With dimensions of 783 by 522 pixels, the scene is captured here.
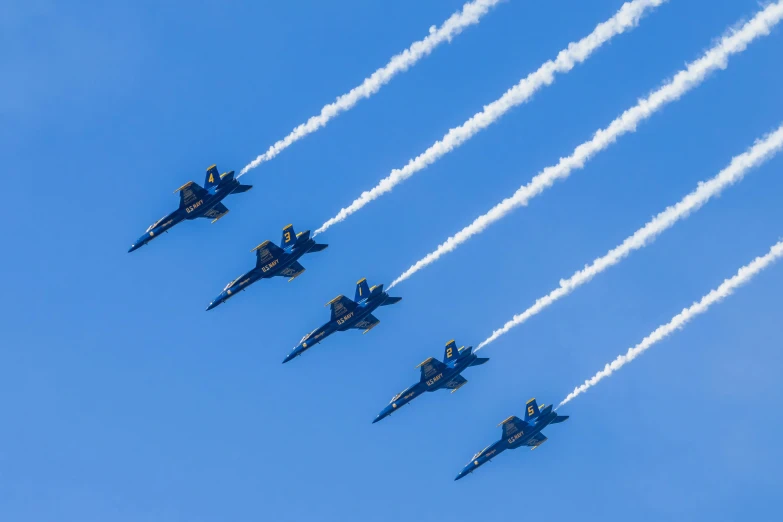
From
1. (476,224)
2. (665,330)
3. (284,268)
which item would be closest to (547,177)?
(476,224)

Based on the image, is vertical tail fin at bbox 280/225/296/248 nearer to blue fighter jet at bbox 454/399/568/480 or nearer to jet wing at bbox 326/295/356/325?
jet wing at bbox 326/295/356/325

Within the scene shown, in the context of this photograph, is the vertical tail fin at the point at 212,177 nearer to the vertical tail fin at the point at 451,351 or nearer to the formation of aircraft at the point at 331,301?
the formation of aircraft at the point at 331,301


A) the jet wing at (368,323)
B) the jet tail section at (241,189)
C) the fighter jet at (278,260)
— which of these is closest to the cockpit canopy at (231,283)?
the fighter jet at (278,260)

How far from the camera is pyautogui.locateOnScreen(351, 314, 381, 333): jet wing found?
255ft

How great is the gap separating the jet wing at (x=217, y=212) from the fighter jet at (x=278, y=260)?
13.8 feet

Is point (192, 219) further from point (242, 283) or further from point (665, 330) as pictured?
point (665, 330)

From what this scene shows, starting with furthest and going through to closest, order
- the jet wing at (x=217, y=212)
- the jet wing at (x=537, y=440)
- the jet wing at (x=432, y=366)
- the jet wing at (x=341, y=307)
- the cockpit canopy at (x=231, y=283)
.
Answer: the jet wing at (x=537, y=440), the jet wing at (x=432, y=366), the jet wing at (x=217, y=212), the cockpit canopy at (x=231, y=283), the jet wing at (x=341, y=307)

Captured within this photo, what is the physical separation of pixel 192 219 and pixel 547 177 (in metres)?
24.0

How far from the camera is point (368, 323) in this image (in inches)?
3073

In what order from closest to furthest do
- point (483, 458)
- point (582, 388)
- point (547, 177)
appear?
point (547, 177) → point (582, 388) → point (483, 458)

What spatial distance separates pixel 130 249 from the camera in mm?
77562

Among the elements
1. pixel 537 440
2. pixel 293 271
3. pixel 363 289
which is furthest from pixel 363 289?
pixel 537 440

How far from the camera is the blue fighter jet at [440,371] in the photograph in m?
76.8

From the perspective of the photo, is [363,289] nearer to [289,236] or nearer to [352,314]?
[352,314]
